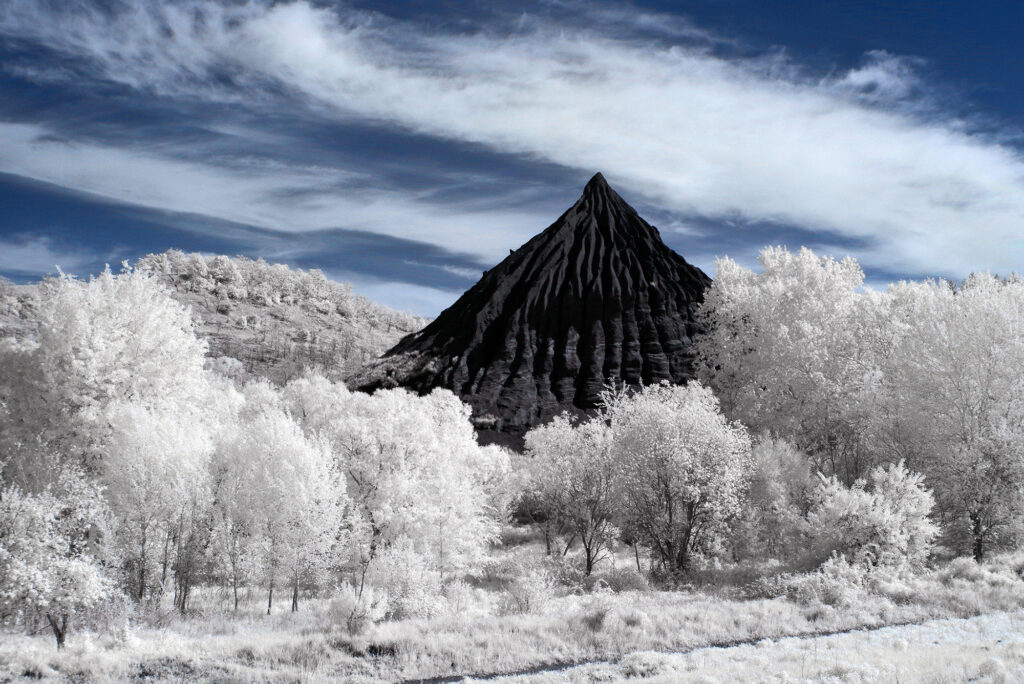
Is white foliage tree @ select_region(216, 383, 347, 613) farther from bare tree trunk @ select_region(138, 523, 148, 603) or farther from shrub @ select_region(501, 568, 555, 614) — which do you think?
shrub @ select_region(501, 568, 555, 614)

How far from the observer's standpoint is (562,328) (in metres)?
105

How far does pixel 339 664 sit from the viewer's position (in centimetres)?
1756

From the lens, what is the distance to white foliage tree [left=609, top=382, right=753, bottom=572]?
27.9 meters

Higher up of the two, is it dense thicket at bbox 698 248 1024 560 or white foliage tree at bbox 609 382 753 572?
dense thicket at bbox 698 248 1024 560

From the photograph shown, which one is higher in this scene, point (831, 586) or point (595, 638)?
point (831, 586)

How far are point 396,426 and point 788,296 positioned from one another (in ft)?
79.8

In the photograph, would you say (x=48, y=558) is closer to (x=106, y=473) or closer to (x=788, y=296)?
(x=106, y=473)

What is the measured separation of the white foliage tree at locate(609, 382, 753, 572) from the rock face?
52.0m

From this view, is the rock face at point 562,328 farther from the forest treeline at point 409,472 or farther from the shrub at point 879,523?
the shrub at point 879,523

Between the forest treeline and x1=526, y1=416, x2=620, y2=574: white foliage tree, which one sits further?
x1=526, y1=416, x2=620, y2=574: white foliage tree

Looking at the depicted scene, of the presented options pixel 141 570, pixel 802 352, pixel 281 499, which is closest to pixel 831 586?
pixel 802 352

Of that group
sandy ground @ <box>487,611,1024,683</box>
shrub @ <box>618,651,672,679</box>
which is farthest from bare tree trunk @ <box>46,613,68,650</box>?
shrub @ <box>618,651,672,679</box>

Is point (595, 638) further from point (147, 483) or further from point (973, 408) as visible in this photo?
point (973, 408)

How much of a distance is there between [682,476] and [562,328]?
3055 inches
